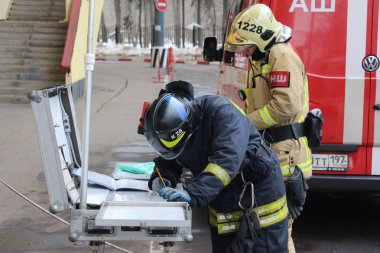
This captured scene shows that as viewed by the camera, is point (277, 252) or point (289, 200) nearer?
point (277, 252)

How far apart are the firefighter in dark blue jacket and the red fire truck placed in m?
1.69

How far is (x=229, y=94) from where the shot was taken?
5.54 metres

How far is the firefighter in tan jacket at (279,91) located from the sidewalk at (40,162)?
1503mm

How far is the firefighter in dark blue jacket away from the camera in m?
2.83

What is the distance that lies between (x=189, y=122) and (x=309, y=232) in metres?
3.11

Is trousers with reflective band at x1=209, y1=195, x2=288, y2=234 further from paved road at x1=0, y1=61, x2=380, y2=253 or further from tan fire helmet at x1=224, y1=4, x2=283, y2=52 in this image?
paved road at x1=0, y1=61, x2=380, y2=253

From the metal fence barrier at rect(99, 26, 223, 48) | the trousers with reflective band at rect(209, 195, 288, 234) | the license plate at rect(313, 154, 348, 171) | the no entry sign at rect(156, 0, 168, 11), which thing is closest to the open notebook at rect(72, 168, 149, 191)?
the trousers with reflective band at rect(209, 195, 288, 234)

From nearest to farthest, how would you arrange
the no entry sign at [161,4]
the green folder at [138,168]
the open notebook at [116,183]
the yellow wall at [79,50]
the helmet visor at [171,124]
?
the helmet visor at [171,124] < the open notebook at [116,183] < the green folder at [138,168] < the yellow wall at [79,50] < the no entry sign at [161,4]

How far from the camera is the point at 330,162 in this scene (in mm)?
4988

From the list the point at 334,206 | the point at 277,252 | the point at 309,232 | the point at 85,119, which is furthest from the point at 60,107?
the point at 334,206

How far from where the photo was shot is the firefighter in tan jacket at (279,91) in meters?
3.87

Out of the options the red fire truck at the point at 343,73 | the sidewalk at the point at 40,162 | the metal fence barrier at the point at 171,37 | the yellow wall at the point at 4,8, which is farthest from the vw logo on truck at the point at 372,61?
the metal fence barrier at the point at 171,37

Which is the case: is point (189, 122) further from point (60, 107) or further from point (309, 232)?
point (309, 232)

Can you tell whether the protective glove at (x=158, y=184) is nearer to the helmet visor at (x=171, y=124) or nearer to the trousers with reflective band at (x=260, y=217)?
the trousers with reflective band at (x=260, y=217)
